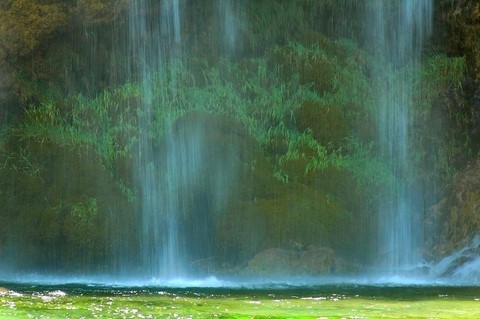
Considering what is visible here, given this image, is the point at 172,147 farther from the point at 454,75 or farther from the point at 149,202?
the point at 454,75

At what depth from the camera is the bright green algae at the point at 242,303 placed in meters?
8.05

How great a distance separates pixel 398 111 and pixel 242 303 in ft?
21.2

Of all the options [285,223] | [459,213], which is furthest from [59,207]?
[459,213]

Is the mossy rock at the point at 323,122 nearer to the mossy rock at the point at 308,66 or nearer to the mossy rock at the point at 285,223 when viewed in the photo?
the mossy rock at the point at 308,66

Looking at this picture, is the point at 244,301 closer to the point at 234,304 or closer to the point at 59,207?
the point at 234,304

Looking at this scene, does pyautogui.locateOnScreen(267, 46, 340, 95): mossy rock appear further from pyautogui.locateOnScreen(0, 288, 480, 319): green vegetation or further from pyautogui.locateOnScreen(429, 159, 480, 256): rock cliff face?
pyautogui.locateOnScreen(0, 288, 480, 319): green vegetation

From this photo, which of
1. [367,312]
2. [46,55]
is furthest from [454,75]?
→ [367,312]

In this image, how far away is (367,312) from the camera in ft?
27.2

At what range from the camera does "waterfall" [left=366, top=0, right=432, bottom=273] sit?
14242mm

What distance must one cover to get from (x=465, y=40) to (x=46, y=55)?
591cm

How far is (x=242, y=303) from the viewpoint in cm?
920

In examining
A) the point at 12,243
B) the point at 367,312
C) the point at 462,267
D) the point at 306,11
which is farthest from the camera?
the point at 306,11

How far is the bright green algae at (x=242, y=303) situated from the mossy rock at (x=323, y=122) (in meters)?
3.76

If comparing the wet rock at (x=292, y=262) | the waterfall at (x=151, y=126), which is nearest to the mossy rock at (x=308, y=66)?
the waterfall at (x=151, y=126)
